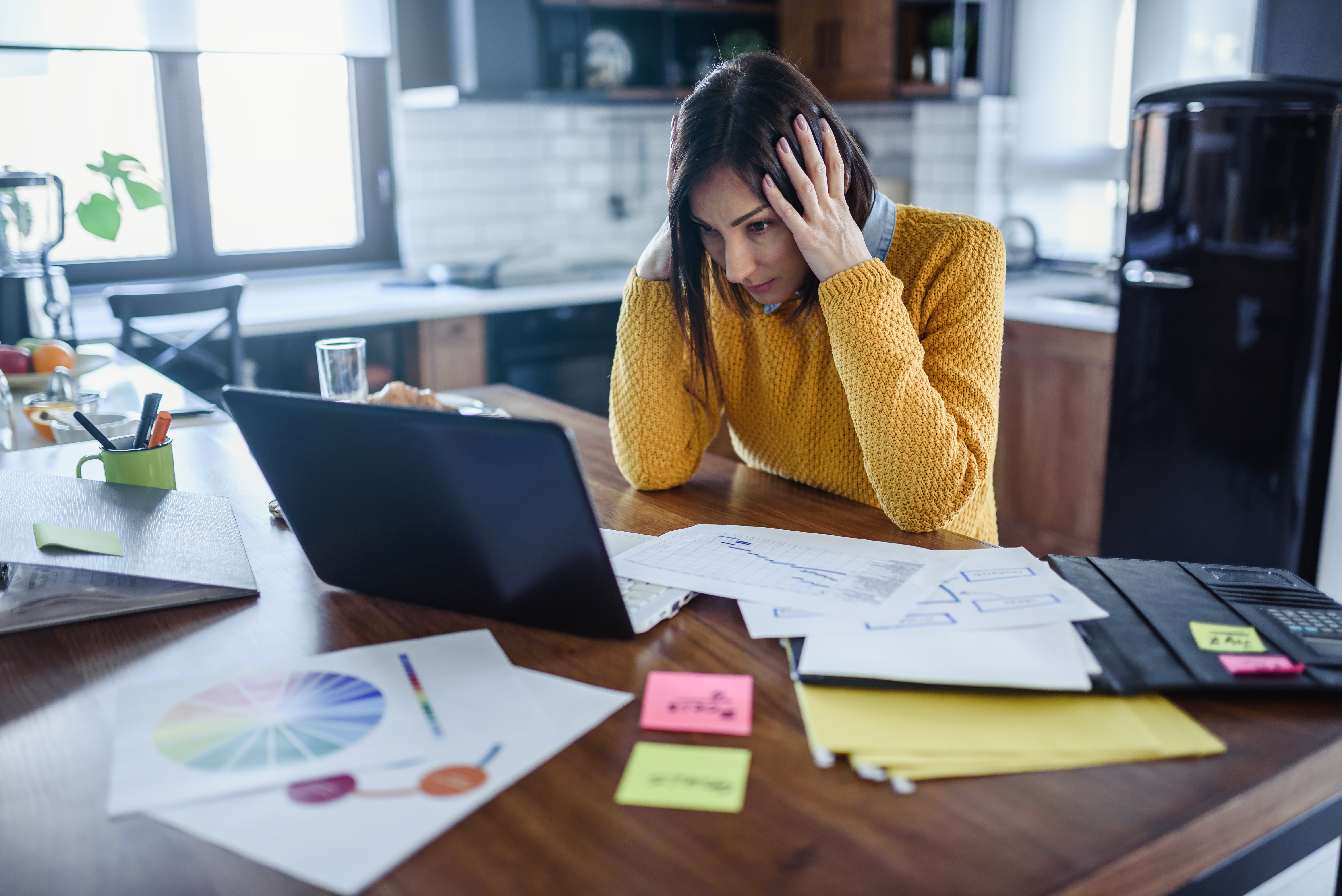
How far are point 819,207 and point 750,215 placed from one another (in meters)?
0.08

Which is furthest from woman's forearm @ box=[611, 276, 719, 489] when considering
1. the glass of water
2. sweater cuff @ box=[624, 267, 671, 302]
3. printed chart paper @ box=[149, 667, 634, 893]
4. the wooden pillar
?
the wooden pillar

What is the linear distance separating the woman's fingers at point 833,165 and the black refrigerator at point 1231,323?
1514 mm

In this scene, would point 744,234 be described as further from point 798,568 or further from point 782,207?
point 798,568

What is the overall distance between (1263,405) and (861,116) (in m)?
2.22

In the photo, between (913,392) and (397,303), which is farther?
(397,303)

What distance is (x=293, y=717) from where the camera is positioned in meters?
0.76

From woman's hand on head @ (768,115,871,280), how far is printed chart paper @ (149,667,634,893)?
73 cm

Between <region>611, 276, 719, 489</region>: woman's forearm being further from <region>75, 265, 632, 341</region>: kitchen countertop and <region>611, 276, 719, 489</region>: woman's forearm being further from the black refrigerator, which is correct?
Answer: <region>75, 265, 632, 341</region>: kitchen countertop

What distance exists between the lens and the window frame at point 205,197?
11.6 feet

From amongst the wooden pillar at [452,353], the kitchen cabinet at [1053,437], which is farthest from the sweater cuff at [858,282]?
the wooden pillar at [452,353]

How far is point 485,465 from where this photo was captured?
0.83m

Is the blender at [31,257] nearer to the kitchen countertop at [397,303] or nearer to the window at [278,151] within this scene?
the kitchen countertop at [397,303]

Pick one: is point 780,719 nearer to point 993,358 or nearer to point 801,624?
point 801,624

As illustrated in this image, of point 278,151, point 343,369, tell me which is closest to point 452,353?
point 278,151
